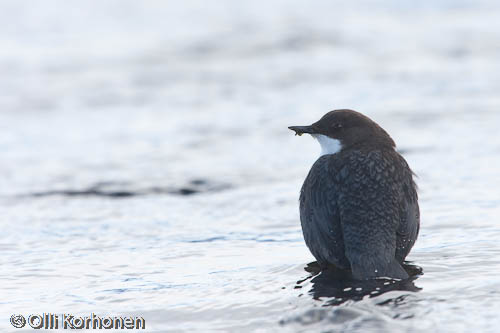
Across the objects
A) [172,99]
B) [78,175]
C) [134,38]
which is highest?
[134,38]

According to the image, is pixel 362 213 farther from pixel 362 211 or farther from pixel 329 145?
pixel 329 145

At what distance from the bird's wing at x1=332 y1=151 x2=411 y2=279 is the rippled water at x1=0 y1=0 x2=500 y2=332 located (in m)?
0.15

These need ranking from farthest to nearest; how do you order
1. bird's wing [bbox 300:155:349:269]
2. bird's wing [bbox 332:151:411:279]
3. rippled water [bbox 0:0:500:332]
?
bird's wing [bbox 300:155:349:269] → bird's wing [bbox 332:151:411:279] → rippled water [bbox 0:0:500:332]

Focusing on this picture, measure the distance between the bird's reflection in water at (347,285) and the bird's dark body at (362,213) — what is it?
59mm

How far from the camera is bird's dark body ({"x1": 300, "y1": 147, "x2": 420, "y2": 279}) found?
4.76 m

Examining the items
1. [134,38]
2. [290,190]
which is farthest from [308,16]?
[290,190]

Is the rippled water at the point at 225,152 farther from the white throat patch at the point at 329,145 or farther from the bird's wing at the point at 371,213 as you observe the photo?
the white throat patch at the point at 329,145

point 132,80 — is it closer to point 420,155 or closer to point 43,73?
point 43,73

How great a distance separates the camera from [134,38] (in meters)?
17.6

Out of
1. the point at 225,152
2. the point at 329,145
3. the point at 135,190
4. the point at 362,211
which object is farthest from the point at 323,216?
the point at 225,152

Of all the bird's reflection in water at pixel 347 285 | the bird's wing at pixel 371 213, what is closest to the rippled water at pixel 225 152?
the bird's reflection in water at pixel 347 285

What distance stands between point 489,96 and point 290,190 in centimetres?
493

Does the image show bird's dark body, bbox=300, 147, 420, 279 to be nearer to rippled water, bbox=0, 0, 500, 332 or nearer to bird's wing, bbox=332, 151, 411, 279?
bird's wing, bbox=332, 151, 411, 279

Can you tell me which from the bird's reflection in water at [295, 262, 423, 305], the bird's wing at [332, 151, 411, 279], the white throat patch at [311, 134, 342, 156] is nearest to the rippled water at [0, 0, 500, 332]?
the bird's reflection in water at [295, 262, 423, 305]
